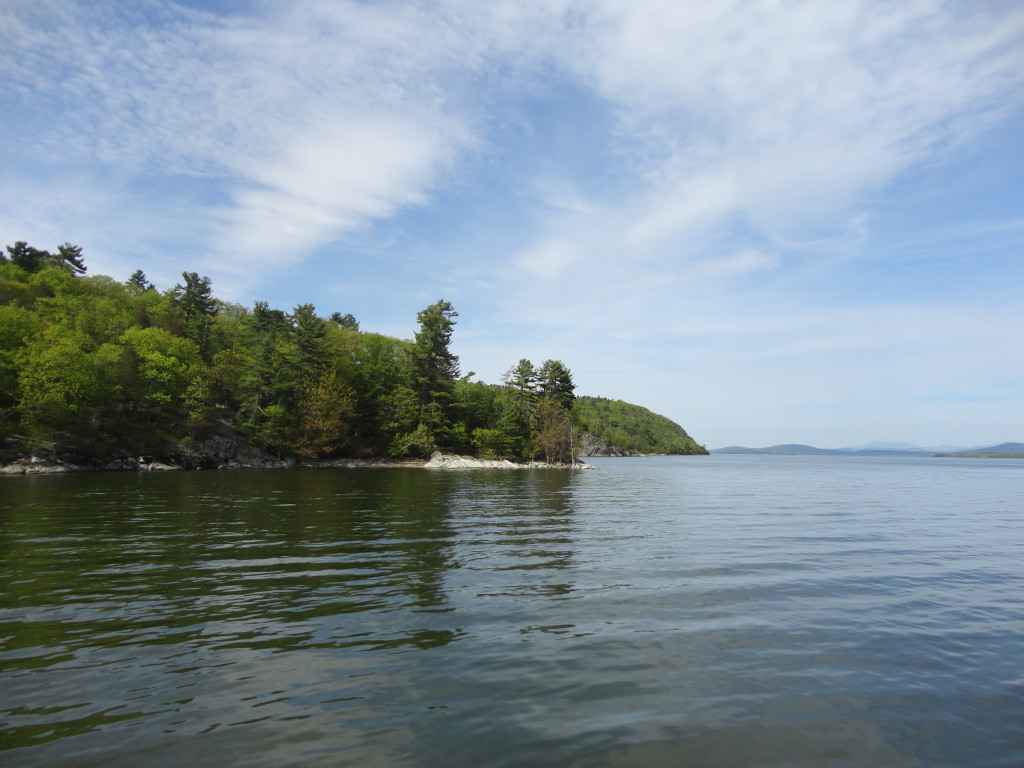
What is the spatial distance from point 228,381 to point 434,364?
35818 mm

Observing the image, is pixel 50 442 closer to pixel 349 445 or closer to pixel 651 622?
pixel 349 445

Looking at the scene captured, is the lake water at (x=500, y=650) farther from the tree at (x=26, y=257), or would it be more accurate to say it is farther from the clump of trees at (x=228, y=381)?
the tree at (x=26, y=257)

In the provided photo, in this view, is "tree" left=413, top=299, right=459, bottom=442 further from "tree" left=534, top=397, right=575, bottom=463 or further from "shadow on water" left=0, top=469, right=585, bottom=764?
"shadow on water" left=0, top=469, right=585, bottom=764

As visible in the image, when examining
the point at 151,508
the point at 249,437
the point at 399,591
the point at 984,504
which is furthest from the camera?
the point at 249,437

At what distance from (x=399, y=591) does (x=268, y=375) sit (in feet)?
265

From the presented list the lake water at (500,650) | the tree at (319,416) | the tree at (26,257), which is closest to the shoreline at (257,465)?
the tree at (319,416)

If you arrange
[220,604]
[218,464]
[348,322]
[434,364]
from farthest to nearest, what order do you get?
[348,322] → [434,364] → [218,464] → [220,604]

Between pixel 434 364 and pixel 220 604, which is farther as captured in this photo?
pixel 434 364

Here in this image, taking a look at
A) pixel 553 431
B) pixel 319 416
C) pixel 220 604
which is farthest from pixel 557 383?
pixel 220 604

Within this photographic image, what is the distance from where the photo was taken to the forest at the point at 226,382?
5888 cm

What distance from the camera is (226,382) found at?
287ft

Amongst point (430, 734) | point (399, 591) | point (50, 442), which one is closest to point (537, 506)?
point (399, 591)

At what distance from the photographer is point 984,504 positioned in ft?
125

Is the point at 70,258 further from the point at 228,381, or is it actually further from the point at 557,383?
the point at 557,383
